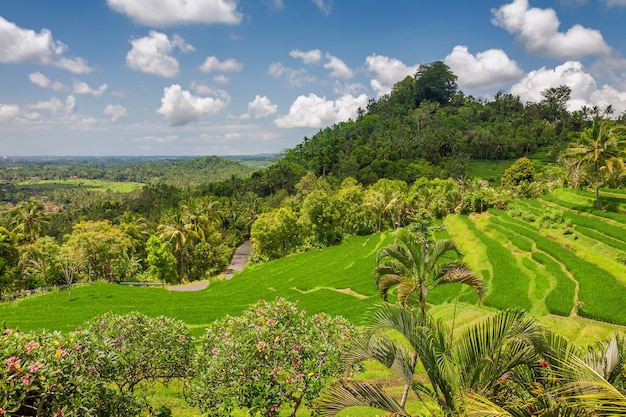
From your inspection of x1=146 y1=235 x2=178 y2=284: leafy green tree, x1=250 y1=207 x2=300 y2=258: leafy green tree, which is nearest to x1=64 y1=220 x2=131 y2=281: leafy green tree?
x1=146 y1=235 x2=178 y2=284: leafy green tree

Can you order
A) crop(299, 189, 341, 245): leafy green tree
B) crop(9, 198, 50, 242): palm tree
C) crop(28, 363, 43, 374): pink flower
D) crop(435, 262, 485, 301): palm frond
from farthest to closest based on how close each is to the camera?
crop(299, 189, 341, 245): leafy green tree, crop(9, 198, 50, 242): palm tree, crop(435, 262, 485, 301): palm frond, crop(28, 363, 43, 374): pink flower

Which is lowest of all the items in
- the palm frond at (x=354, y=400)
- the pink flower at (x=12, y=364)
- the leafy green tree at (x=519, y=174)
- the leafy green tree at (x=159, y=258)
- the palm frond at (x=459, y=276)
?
the leafy green tree at (x=159, y=258)

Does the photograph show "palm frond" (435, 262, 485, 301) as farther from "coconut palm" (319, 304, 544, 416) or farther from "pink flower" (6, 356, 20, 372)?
"pink flower" (6, 356, 20, 372)

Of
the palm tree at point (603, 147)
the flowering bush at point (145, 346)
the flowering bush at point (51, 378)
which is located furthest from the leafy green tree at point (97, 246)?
the palm tree at point (603, 147)

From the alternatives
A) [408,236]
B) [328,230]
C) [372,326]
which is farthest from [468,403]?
[328,230]

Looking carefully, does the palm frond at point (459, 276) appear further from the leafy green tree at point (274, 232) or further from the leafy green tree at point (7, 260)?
the leafy green tree at point (274, 232)

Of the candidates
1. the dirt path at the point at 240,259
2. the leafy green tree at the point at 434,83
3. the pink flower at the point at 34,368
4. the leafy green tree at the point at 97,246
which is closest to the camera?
the pink flower at the point at 34,368

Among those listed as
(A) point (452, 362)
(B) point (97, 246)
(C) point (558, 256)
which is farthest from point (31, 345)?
(B) point (97, 246)
